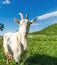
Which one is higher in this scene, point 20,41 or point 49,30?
point 49,30

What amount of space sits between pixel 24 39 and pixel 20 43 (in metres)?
0.33

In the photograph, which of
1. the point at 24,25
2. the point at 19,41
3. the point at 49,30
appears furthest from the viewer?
the point at 49,30

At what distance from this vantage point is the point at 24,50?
15828 mm

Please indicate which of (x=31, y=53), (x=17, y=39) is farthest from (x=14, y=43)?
(x=31, y=53)

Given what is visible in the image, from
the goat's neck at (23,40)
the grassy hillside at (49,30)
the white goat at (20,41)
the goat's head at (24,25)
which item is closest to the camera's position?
the goat's head at (24,25)

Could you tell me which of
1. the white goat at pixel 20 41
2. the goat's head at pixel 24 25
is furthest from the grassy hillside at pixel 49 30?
the goat's head at pixel 24 25

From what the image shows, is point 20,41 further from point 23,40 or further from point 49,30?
point 49,30

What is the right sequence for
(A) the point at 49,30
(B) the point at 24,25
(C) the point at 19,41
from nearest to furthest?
(B) the point at 24,25
(C) the point at 19,41
(A) the point at 49,30

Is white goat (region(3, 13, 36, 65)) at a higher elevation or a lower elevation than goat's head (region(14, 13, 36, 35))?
lower

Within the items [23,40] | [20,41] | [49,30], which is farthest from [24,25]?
[49,30]

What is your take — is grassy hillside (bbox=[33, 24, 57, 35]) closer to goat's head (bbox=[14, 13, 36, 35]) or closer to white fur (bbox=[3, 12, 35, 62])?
white fur (bbox=[3, 12, 35, 62])

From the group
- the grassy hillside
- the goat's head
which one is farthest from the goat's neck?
the grassy hillside

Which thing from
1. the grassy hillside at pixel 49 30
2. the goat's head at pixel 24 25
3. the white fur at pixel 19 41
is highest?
the grassy hillside at pixel 49 30

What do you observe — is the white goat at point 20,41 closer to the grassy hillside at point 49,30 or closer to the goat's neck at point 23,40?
the goat's neck at point 23,40
